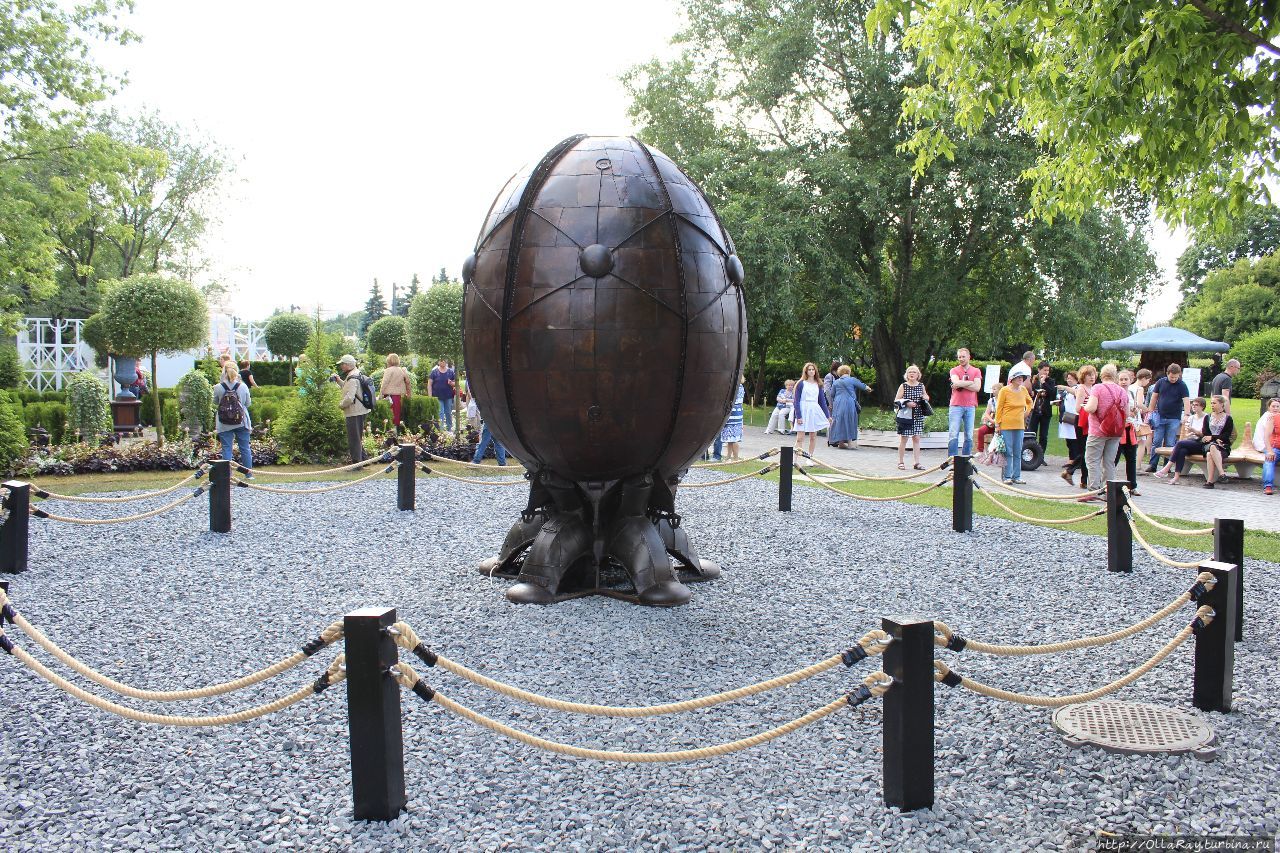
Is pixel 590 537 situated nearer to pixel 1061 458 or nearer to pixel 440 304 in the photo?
pixel 1061 458

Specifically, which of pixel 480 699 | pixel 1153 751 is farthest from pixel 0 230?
pixel 1153 751

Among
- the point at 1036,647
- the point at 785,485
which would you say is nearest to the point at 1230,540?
the point at 1036,647

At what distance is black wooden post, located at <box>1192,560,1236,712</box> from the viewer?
425cm

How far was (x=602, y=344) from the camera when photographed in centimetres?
Answer: 571

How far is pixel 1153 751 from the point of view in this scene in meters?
3.89

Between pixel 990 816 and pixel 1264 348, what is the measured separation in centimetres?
4348

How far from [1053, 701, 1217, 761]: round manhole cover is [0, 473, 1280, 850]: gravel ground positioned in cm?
9

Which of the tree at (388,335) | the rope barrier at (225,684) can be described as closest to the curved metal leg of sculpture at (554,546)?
the rope barrier at (225,684)

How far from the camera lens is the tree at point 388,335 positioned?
127ft

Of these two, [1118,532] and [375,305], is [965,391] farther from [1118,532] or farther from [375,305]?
[375,305]

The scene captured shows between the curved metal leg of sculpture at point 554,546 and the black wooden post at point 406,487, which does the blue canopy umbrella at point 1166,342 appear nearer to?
the black wooden post at point 406,487

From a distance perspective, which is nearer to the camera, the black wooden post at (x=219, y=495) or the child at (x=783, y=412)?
the black wooden post at (x=219, y=495)

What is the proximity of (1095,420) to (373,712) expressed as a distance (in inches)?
385

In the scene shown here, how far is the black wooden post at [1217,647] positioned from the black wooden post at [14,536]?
828 centimetres
